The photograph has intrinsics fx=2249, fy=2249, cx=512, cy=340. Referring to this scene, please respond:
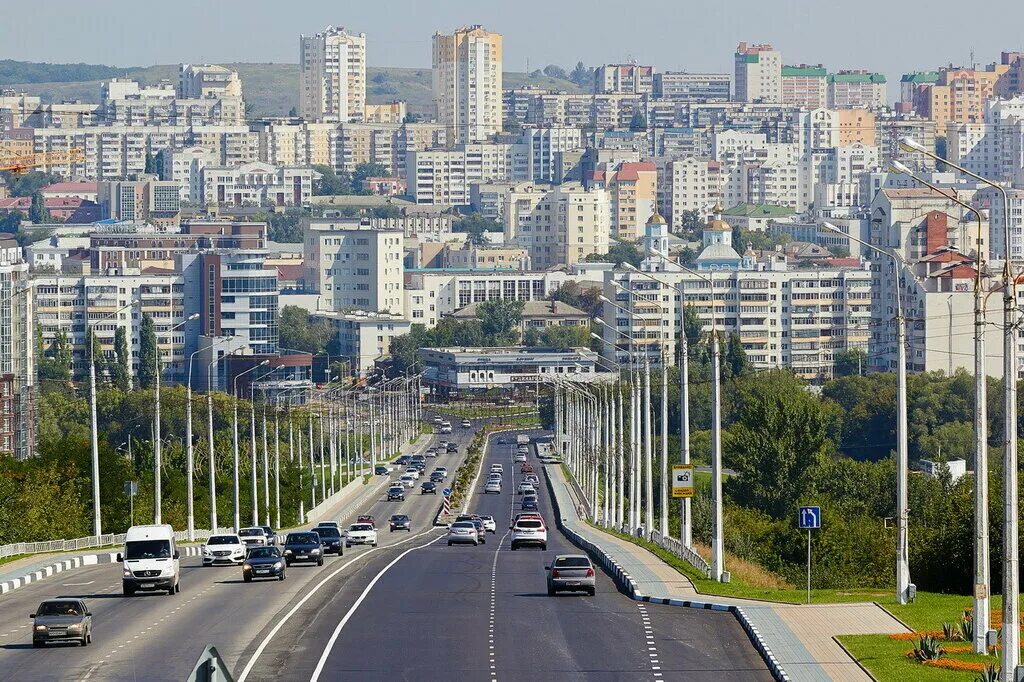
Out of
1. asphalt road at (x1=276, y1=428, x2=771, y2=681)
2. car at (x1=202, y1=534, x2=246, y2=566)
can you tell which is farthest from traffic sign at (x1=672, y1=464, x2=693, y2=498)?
car at (x1=202, y1=534, x2=246, y2=566)

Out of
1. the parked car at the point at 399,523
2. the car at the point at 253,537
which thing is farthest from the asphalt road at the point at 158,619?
the parked car at the point at 399,523

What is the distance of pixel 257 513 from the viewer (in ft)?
299

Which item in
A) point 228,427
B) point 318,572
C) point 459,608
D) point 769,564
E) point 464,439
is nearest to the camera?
point 459,608

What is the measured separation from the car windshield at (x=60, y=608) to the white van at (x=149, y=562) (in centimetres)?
972

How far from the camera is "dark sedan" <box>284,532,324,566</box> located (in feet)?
192

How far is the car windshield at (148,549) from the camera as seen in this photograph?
149 ft

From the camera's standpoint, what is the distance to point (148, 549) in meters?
45.7

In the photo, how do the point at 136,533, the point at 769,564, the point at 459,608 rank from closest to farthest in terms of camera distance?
the point at 459,608, the point at 136,533, the point at 769,564

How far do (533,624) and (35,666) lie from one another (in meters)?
9.47

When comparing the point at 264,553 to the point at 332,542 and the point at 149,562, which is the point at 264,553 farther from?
the point at 332,542

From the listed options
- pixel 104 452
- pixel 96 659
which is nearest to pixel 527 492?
pixel 104 452

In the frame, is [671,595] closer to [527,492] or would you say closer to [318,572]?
[318,572]

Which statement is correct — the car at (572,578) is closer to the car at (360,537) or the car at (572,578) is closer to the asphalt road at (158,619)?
the asphalt road at (158,619)

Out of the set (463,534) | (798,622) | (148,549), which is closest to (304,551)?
(148,549)
